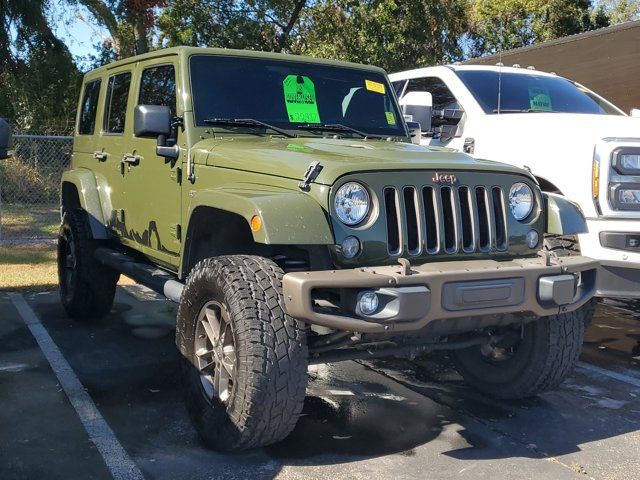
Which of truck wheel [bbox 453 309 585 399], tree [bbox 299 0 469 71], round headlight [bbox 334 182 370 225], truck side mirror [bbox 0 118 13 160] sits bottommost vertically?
truck wheel [bbox 453 309 585 399]

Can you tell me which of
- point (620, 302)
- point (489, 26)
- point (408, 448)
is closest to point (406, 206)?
point (408, 448)

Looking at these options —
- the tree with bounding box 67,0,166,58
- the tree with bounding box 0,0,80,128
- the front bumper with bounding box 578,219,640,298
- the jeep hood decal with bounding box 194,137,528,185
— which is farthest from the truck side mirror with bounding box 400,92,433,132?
the tree with bounding box 67,0,166,58

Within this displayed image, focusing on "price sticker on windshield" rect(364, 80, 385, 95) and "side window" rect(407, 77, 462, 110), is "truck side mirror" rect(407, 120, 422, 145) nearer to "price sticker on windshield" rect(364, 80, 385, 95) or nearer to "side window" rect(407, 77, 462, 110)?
"price sticker on windshield" rect(364, 80, 385, 95)

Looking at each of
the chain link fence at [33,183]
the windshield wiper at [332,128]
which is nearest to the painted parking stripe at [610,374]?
the windshield wiper at [332,128]

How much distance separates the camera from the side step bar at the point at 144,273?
4473 mm

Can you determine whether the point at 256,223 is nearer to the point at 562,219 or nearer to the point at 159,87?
the point at 562,219

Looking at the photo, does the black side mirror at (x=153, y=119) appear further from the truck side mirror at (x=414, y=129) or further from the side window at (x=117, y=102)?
the truck side mirror at (x=414, y=129)

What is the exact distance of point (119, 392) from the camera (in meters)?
4.52

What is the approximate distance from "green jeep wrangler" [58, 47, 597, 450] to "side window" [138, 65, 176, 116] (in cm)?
2

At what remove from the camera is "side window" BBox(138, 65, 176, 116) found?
4748 mm

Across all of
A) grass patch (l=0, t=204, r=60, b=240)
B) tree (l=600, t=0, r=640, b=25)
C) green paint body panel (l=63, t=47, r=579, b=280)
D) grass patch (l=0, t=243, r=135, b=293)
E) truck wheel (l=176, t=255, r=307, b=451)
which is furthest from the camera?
tree (l=600, t=0, r=640, b=25)

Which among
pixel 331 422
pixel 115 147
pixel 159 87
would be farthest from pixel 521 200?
pixel 115 147

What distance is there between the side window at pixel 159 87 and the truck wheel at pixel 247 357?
5.09 ft

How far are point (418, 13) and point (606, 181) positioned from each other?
603 inches
